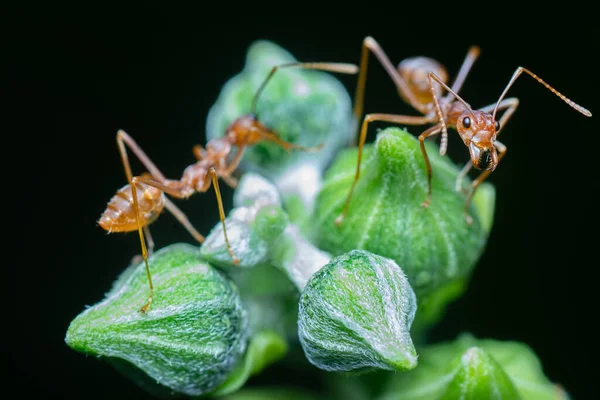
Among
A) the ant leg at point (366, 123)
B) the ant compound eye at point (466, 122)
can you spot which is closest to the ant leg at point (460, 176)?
the ant compound eye at point (466, 122)

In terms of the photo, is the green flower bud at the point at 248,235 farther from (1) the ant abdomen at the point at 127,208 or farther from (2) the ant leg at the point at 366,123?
(1) the ant abdomen at the point at 127,208

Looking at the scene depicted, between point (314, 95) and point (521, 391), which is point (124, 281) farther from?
point (521, 391)

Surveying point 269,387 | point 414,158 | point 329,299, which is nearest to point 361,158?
point 414,158

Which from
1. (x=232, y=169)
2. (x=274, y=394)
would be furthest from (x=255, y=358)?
(x=232, y=169)

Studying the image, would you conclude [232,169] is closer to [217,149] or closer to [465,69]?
[217,149]

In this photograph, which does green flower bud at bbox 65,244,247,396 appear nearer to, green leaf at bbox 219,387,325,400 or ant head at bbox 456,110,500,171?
green leaf at bbox 219,387,325,400

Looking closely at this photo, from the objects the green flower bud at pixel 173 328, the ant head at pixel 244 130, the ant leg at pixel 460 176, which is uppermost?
the ant head at pixel 244 130
